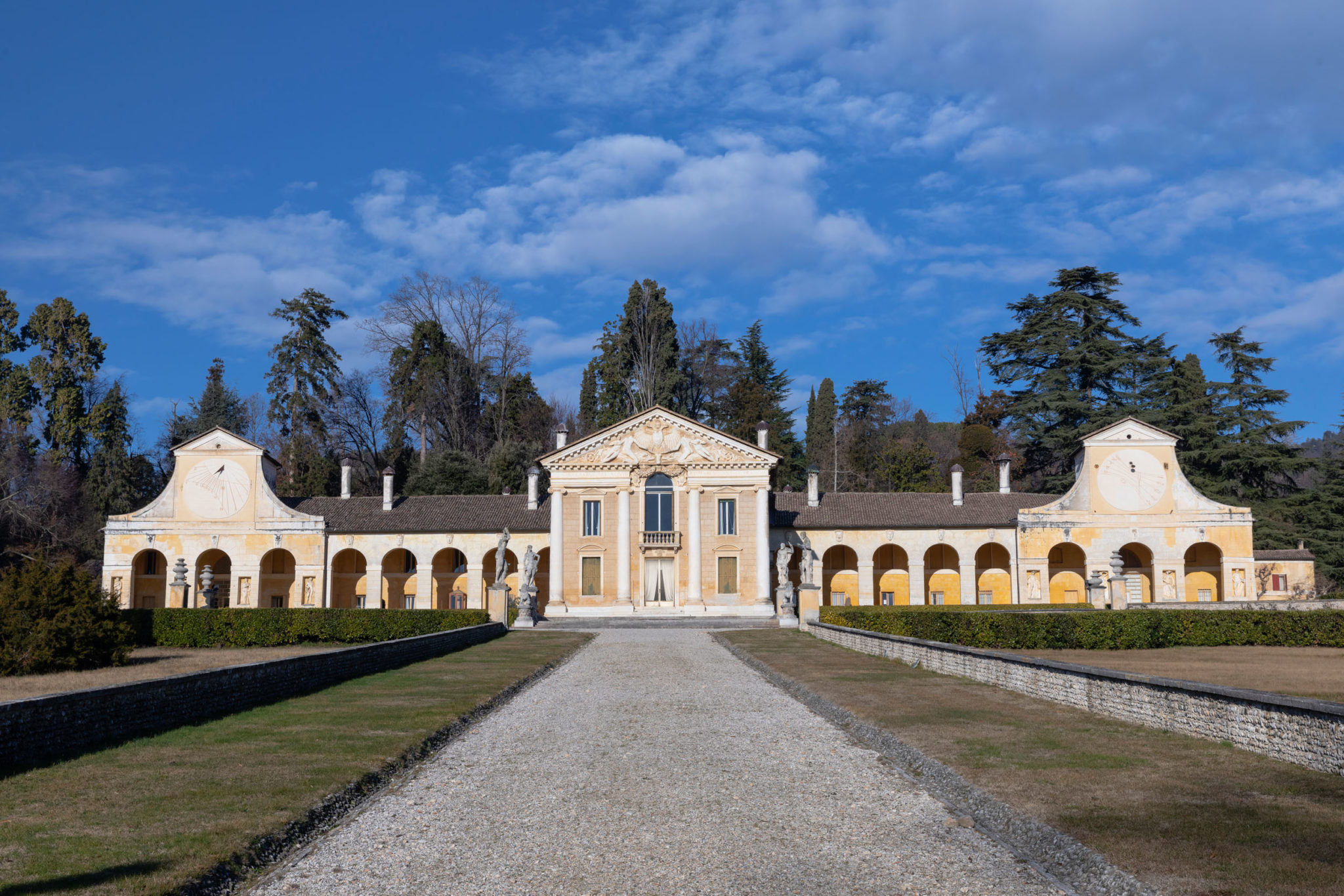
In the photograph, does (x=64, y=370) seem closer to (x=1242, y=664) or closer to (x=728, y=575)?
(x=728, y=575)

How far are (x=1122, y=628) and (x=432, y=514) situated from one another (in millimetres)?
30863

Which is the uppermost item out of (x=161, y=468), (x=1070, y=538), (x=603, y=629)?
(x=161, y=468)

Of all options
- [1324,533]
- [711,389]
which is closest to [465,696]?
[1324,533]

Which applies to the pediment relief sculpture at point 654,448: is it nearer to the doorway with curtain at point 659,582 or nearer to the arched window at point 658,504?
the arched window at point 658,504

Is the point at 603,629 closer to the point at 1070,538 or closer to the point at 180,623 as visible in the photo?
the point at 180,623

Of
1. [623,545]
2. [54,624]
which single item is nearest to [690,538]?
[623,545]

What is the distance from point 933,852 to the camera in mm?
6789

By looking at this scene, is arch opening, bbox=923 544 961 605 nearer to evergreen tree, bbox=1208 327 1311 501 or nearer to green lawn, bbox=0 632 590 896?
evergreen tree, bbox=1208 327 1311 501

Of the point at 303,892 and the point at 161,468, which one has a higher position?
the point at 161,468

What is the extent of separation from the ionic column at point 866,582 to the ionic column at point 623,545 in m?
10.5

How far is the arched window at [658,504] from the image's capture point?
4422 centimetres

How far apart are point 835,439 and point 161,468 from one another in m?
42.4

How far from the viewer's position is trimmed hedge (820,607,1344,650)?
23.9 metres

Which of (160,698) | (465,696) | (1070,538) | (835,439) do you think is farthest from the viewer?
(835,439)
